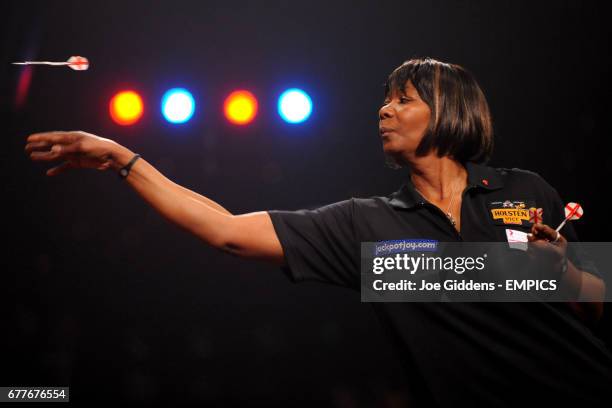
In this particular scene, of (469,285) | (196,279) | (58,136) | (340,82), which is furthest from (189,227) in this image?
(340,82)

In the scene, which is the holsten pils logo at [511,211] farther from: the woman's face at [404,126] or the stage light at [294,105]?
the stage light at [294,105]

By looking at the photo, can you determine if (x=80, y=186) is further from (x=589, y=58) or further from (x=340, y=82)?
(x=589, y=58)

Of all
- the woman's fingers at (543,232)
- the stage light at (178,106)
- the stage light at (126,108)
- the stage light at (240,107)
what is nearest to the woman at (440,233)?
the woman's fingers at (543,232)

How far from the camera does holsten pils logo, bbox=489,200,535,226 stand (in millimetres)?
1795

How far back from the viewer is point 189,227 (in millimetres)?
1604

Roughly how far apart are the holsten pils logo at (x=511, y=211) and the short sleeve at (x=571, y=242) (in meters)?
0.08

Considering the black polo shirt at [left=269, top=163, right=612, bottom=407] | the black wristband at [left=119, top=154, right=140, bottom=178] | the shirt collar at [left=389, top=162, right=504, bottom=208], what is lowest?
the black polo shirt at [left=269, top=163, right=612, bottom=407]

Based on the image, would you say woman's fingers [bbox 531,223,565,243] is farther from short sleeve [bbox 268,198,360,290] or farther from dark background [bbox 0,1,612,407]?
dark background [bbox 0,1,612,407]

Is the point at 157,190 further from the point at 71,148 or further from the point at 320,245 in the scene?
the point at 320,245

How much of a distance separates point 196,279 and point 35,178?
1.02m

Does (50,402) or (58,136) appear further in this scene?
(50,402)

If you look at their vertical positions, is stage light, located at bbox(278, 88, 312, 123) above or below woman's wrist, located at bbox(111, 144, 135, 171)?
above

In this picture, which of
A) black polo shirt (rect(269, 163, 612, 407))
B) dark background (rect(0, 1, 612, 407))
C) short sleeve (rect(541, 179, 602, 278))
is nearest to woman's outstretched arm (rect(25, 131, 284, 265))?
black polo shirt (rect(269, 163, 612, 407))

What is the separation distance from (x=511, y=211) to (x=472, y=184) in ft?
0.50
